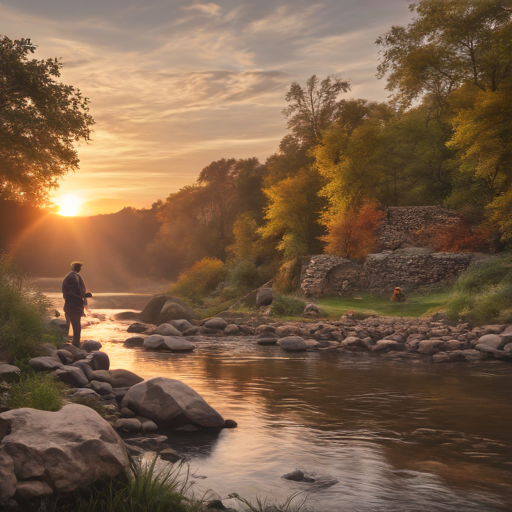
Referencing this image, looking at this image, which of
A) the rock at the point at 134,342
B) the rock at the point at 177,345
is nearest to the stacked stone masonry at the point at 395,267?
the rock at the point at 134,342

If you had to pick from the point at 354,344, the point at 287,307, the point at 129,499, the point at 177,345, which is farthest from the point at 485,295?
the point at 129,499

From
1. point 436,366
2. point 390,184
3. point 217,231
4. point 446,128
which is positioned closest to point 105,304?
point 217,231

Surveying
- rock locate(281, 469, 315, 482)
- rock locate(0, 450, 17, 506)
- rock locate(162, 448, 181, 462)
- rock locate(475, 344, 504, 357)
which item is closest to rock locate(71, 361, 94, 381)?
rock locate(162, 448, 181, 462)

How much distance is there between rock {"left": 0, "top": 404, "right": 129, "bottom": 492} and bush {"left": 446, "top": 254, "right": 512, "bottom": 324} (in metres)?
17.0

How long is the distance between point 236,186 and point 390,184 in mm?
19951

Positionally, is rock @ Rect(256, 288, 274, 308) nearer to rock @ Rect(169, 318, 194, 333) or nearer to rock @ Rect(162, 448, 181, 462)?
rock @ Rect(169, 318, 194, 333)

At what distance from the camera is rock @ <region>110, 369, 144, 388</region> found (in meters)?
11.1

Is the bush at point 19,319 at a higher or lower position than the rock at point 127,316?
higher

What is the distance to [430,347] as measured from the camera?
17172 mm

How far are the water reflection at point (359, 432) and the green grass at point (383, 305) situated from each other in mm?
9482

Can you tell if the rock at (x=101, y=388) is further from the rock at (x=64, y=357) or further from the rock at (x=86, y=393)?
the rock at (x=64, y=357)

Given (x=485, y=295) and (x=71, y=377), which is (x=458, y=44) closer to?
(x=485, y=295)

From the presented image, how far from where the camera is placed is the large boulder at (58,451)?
5.25m

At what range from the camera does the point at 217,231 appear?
6134 cm
